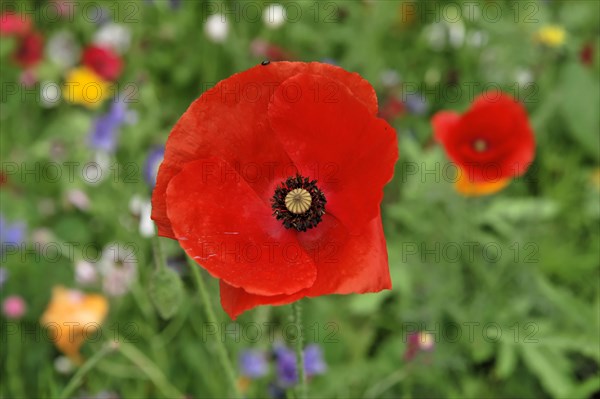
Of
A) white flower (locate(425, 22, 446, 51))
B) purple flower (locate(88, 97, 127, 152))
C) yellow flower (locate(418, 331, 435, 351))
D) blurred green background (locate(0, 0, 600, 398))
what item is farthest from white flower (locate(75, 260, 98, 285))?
white flower (locate(425, 22, 446, 51))

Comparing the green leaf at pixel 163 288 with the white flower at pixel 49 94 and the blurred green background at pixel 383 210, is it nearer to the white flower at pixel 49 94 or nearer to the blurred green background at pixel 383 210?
the blurred green background at pixel 383 210

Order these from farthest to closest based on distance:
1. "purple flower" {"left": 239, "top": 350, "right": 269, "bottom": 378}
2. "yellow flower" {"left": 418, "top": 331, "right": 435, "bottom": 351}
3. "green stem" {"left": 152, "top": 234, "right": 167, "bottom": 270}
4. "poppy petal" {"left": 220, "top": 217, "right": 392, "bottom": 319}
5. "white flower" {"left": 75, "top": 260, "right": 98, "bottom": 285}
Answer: "white flower" {"left": 75, "top": 260, "right": 98, "bottom": 285}
"purple flower" {"left": 239, "top": 350, "right": 269, "bottom": 378}
"yellow flower" {"left": 418, "top": 331, "right": 435, "bottom": 351}
"green stem" {"left": 152, "top": 234, "right": 167, "bottom": 270}
"poppy petal" {"left": 220, "top": 217, "right": 392, "bottom": 319}

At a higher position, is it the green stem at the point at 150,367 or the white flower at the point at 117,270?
the white flower at the point at 117,270

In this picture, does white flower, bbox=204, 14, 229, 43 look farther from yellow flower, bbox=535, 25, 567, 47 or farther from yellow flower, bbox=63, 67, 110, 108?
yellow flower, bbox=535, 25, 567, 47

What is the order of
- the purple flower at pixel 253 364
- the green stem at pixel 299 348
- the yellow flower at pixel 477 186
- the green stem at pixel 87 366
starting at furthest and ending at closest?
the yellow flower at pixel 477 186, the purple flower at pixel 253 364, the green stem at pixel 87 366, the green stem at pixel 299 348

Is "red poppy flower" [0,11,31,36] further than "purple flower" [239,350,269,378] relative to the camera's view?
Yes

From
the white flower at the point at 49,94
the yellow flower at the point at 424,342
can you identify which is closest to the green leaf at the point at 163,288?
the yellow flower at the point at 424,342

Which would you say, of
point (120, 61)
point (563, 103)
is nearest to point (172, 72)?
point (120, 61)

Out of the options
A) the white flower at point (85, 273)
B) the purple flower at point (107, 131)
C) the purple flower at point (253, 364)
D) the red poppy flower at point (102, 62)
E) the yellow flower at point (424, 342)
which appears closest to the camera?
the yellow flower at point (424, 342)
